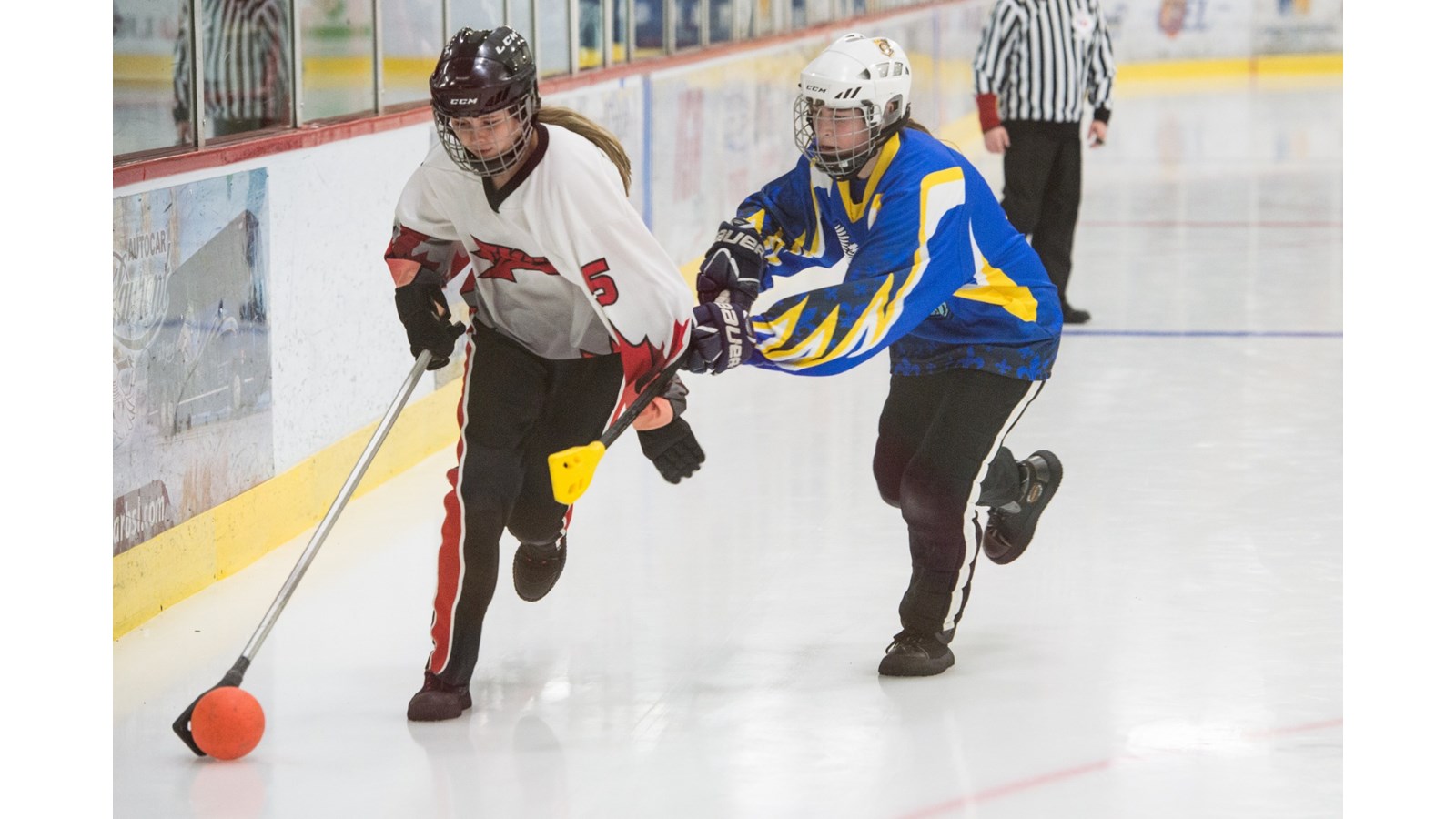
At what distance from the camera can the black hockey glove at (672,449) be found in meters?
2.99

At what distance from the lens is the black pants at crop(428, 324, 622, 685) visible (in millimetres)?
3125

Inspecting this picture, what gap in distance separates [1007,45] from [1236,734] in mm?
4429

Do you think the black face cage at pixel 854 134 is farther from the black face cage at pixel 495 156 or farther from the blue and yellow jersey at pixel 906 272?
→ the black face cage at pixel 495 156

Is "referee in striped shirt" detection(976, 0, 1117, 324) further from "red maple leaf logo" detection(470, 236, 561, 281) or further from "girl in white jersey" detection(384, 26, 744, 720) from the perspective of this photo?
"red maple leaf logo" detection(470, 236, 561, 281)

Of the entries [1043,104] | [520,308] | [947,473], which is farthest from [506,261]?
[1043,104]

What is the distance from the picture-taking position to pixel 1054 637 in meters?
3.66

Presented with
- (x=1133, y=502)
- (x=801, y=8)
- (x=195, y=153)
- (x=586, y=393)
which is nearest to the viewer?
(x=586, y=393)

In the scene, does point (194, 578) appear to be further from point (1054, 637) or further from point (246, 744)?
point (1054, 637)

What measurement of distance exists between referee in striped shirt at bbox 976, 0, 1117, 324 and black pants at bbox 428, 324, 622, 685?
4053mm

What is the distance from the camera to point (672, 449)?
9.82 feet

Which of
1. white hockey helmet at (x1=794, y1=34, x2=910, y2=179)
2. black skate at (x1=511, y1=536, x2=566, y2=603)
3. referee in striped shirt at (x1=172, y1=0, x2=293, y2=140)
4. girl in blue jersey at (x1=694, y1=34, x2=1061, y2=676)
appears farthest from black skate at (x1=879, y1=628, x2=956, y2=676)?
referee in striped shirt at (x1=172, y1=0, x2=293, y2=140)

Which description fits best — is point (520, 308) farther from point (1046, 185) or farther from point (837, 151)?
point (1046, 185)

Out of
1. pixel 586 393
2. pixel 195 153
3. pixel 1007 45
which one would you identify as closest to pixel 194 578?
pixel 195 153

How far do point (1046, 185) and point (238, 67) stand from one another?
3605mm
